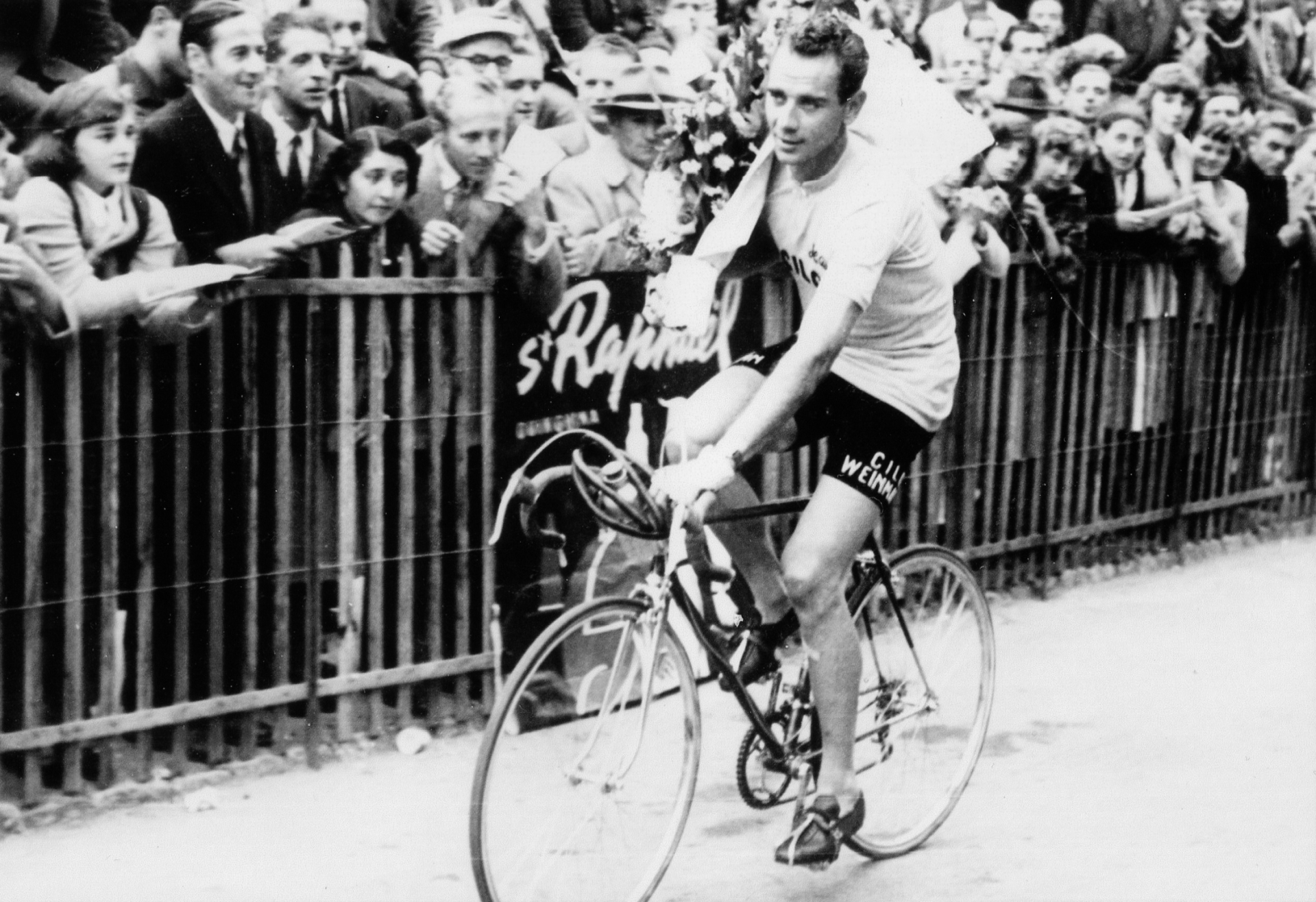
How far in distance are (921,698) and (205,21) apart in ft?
9.64

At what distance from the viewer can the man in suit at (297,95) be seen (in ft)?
15.6

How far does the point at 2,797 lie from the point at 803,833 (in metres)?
2.30

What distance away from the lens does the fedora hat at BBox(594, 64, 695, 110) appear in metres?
5.61

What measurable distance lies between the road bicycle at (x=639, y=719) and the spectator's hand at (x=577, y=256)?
1192 mm

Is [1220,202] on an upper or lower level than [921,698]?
upper

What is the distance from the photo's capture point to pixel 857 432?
4312 millimetres

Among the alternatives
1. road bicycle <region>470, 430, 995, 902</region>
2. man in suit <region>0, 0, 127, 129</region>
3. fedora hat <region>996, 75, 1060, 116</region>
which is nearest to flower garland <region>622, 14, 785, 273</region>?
road bicycle <region>470, 430, 995, 902</region>

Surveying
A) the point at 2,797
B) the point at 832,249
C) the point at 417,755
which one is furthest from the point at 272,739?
the point at 832,249

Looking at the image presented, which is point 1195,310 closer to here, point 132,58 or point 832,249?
point 832,249

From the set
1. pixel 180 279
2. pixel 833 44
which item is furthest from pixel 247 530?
pixel 833 44

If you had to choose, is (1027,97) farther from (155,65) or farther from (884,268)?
(155,65)

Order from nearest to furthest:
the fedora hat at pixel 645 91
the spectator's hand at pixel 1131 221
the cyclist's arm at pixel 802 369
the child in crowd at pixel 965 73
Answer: the cyclist's arm at pixel 802 369 → the fedora hat at pixel 645 91 → the child in crowd at pixel 965 73 → the spectator's hand at pixel 1131 221

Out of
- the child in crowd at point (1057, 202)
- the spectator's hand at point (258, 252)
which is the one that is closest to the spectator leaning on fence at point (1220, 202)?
the child in crowd at point (1057, 202)

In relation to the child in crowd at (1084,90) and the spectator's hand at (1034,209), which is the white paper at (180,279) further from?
the child in crowd at (1084,90)
